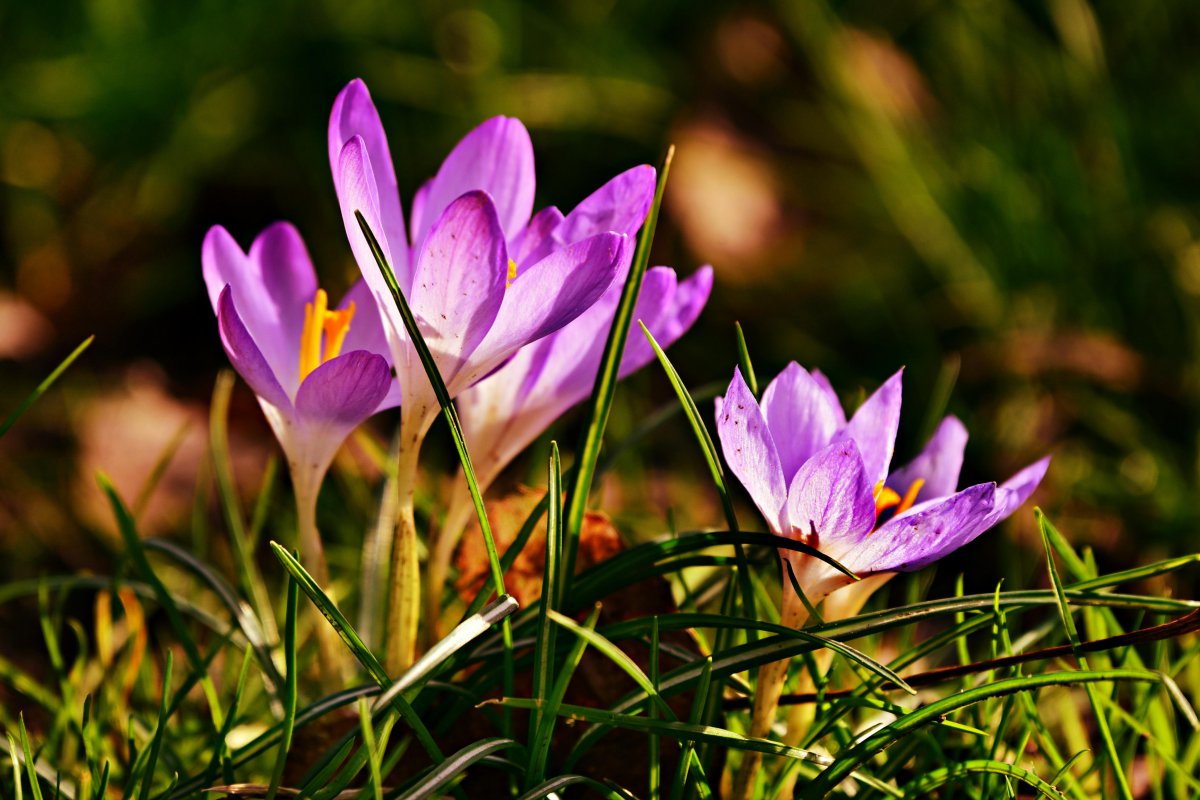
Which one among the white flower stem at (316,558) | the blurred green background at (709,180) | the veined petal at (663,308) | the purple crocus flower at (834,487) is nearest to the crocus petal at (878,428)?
the purple crocus flower at (834,487)

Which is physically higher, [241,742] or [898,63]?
[898,63]

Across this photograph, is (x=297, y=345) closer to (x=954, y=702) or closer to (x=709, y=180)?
(x=954, y=702)

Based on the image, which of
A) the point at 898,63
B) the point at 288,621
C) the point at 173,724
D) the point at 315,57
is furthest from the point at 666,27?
the point at 288,621

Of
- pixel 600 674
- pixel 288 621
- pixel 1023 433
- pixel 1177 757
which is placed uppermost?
pixel 288 621

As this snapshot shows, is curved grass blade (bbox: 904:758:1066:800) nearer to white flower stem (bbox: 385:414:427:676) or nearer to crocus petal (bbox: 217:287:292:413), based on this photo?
white flower stem (bbox: 385:414:427:676)

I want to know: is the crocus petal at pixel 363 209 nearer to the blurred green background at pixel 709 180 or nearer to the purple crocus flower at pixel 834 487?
the purple crocus flower at pixel 834 487

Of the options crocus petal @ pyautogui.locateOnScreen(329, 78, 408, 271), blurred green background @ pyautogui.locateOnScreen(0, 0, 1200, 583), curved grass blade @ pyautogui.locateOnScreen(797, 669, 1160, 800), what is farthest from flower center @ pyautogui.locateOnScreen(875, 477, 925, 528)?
blurred green background @ pyautogui.locateOnScreen(0, 0, 1200, 583)

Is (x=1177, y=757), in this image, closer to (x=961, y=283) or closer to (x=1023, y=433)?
(x=1023, y=433)
